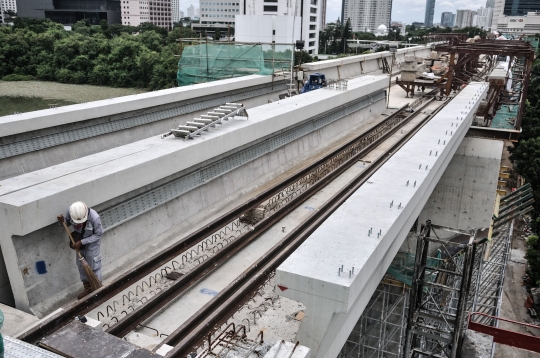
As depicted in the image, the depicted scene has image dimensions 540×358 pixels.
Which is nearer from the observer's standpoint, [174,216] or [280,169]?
[174,216]

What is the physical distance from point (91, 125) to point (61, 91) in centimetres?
3689


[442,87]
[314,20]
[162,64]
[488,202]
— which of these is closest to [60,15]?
[314,20]

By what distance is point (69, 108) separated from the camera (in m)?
10.8

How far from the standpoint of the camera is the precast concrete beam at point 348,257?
512 cm

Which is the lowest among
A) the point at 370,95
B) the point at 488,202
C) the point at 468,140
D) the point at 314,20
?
the point at 488,202

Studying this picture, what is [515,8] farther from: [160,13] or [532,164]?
[532,164]

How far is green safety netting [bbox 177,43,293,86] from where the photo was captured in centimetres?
1889

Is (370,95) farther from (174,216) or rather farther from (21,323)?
(21,323)

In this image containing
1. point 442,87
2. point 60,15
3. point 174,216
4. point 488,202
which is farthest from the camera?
point 60,15

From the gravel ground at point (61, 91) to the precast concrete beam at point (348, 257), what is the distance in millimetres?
35680

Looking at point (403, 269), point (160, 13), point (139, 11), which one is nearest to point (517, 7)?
point (160, 13)

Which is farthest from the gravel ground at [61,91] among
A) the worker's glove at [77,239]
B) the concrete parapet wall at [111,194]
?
the worker's glove at [77,239]

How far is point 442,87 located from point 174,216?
20.3m

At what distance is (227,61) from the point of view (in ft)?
63.3
